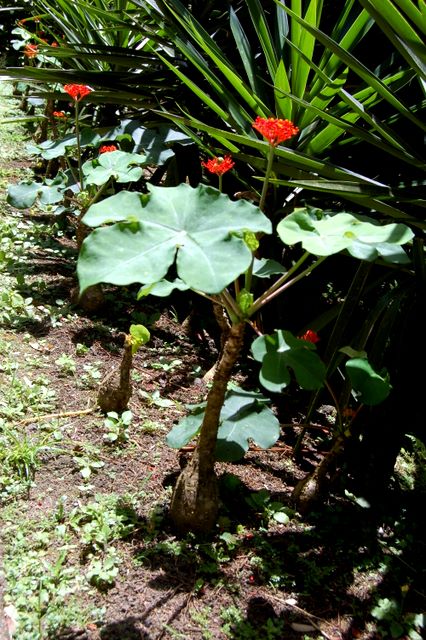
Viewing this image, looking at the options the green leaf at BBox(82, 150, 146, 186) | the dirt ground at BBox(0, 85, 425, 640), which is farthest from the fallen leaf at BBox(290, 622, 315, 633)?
the green leaf at BBox(82, 150, 146, 186)

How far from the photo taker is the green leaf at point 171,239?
1.21 meters

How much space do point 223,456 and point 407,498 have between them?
717 mm

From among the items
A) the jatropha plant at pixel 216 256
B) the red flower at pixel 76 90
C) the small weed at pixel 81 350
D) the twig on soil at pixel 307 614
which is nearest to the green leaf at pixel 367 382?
the jatropha plant at pixel 216 256

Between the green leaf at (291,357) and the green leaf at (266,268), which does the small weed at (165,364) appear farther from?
the green leaf at (291,357)

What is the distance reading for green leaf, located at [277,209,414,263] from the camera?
1.34 m

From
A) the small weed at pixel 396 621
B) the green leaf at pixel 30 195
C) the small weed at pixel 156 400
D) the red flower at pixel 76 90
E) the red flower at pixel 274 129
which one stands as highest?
the red flower at pixel 274 129

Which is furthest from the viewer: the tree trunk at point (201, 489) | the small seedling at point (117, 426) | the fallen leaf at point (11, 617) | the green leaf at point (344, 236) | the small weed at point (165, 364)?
the small weed at point (165, 364)

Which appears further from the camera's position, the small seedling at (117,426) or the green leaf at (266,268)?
the small seedling at (117,426)

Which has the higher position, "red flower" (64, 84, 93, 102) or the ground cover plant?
"red flower" (64, 84, 93, 102)

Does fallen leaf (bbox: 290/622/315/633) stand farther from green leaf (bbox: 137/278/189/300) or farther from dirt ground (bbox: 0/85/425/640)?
green leaf (bbox: 137/278/189/300)

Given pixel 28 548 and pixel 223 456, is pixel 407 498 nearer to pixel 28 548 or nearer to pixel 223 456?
pixel 223 456

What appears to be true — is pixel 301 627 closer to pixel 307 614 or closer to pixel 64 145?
pixel 307 614

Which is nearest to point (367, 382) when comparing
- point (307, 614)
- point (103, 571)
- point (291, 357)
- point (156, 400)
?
point (291, 357)

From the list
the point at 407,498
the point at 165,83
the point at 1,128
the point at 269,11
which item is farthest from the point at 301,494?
the point at 1,128
